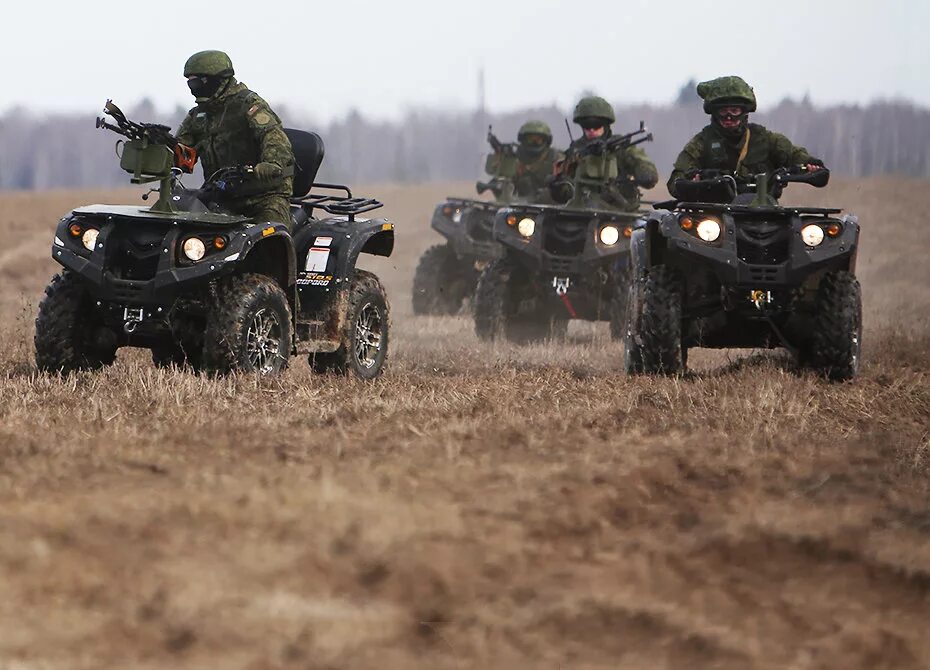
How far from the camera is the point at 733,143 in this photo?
11.5 metres

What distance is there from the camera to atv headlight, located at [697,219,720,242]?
10469 mm

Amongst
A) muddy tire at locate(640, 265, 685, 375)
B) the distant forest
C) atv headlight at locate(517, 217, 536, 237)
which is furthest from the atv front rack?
the distant forest

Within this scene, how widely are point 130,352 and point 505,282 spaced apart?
477 centimetres

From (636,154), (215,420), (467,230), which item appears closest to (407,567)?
(215,420)

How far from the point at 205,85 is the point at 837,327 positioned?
408cm

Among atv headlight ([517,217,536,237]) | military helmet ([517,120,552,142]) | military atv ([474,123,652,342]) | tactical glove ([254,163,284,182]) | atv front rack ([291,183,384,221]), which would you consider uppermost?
military helmet ([517,120,552,142])

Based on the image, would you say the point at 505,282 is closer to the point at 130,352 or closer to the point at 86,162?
the point at 130,352

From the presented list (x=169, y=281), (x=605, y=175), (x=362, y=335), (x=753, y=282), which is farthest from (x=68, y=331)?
(x=605, y=175)

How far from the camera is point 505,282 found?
15984 mm

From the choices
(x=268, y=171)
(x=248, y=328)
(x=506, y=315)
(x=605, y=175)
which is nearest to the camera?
(x=248, y=328)

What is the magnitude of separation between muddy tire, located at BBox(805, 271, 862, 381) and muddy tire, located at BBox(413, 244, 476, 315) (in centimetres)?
1058

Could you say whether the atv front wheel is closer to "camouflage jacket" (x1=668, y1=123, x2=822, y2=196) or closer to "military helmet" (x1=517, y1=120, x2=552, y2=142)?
"camouflage jacket" (x1=668, y1=123, x2=822, y2=196)

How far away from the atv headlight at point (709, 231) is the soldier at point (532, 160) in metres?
10.3

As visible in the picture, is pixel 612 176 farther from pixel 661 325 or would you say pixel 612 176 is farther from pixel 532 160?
pixel 661 325
